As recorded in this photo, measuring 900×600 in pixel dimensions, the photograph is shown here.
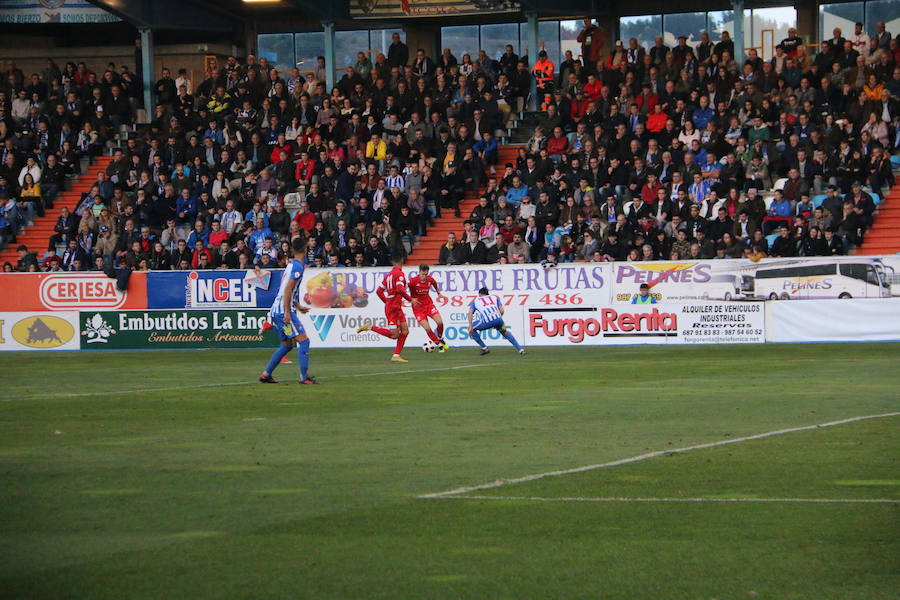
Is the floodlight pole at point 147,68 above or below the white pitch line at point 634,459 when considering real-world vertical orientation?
above

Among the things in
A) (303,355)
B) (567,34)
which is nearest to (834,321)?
(303,355)

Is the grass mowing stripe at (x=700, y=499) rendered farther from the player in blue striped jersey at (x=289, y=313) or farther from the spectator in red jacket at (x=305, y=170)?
the spectator in red jacket at (x=305, y=170)

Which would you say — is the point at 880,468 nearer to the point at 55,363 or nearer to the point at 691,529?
the point at 691,529

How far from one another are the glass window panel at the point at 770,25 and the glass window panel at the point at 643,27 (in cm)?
294

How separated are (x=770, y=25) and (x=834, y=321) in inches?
679

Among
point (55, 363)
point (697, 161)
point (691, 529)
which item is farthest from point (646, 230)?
point (691, 529)

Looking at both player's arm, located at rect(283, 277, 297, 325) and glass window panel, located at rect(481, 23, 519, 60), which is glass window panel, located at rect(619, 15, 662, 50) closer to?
glass window panel, located at rect(481, 23, 519, 60)

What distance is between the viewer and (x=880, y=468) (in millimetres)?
10398

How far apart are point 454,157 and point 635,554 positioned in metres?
30.0

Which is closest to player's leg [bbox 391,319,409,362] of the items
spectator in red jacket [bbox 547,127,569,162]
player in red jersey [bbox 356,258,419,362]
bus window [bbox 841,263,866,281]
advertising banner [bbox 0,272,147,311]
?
player in red jersey [bbox 356,258,419,362]

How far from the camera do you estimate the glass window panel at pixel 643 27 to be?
44.3 metres

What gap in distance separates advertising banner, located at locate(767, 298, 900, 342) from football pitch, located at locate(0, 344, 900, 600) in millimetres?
10228

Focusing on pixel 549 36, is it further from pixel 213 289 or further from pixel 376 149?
pixel 213 289

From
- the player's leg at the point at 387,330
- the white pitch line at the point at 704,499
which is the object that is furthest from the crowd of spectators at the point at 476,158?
the white pitch line at the point at 704,499
